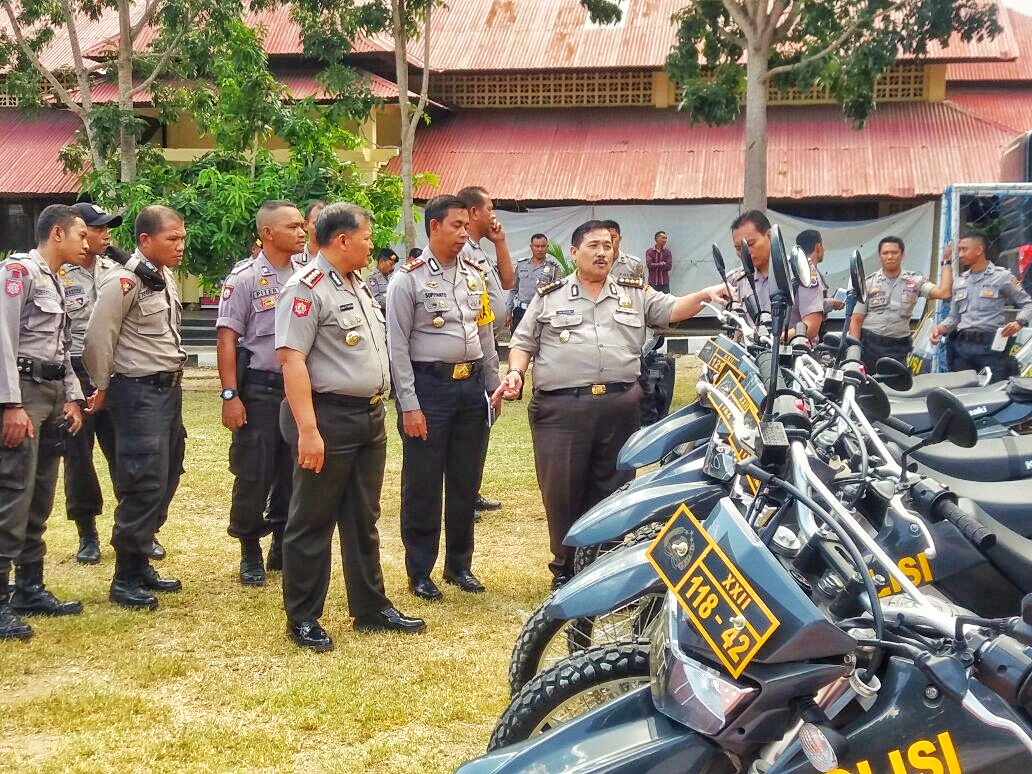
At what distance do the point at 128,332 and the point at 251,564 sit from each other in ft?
4.01

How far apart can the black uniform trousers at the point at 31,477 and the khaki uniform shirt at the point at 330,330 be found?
1146 mm

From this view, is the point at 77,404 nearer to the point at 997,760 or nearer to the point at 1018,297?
the point at 997,760

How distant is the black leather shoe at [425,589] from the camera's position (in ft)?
16.0

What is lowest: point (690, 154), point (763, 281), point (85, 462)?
point (85, 462)

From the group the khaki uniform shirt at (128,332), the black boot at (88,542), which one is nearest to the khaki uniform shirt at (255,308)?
the khaki uniform shirt at (128,332)

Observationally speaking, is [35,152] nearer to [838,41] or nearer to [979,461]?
[838,41]

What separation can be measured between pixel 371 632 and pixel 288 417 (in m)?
0.91

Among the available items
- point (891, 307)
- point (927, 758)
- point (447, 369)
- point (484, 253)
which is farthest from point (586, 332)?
point (891, 307)

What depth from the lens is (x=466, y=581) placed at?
5074 mm

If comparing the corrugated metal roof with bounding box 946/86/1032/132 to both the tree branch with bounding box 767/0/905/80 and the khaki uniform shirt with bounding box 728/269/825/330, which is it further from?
the khaki uniform shirt with bounding box 728/269/825/330

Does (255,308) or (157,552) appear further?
(157,552)

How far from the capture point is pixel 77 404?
4.70 metres

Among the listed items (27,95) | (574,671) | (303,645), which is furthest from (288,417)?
(27,95)

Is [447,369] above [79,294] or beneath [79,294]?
beneath
